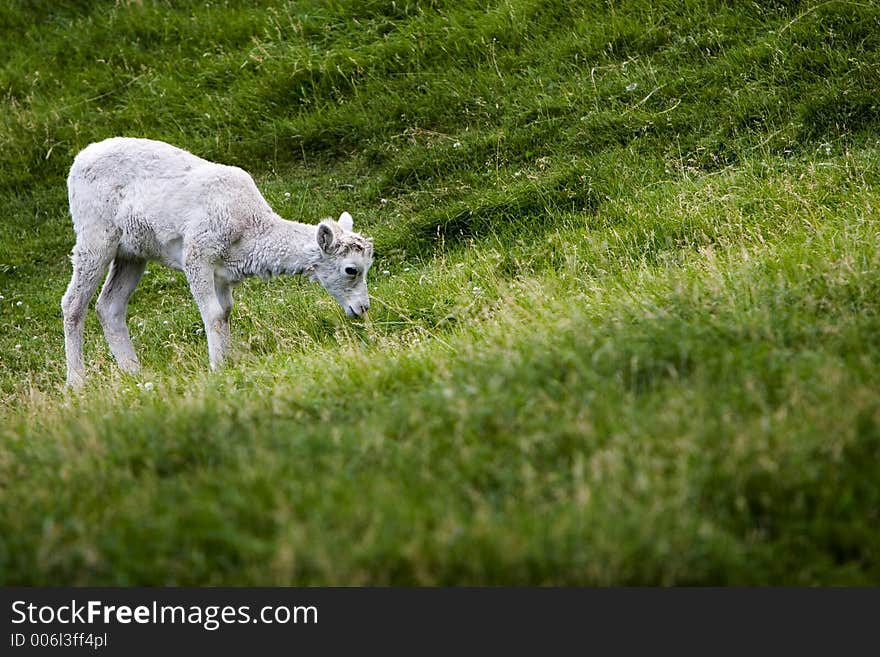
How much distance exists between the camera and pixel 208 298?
9398 millimetres

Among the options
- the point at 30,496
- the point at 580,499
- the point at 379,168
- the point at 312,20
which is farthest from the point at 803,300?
the point at 312,20

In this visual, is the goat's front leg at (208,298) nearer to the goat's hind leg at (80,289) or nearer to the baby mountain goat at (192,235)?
the baby mountain goat at (192,235)

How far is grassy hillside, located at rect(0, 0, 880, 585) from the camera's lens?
4.35 m

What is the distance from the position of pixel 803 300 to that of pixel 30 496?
473 centimetres

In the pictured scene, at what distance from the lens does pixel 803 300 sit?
6.27 m

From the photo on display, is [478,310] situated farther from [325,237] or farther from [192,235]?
[192,235]

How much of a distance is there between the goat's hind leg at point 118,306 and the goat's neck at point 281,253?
1.56m

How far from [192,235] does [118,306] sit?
4.83 ft

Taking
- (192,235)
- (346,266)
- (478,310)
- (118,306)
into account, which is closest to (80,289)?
(118,306)

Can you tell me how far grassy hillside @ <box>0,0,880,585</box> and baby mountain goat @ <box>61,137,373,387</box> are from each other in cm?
44

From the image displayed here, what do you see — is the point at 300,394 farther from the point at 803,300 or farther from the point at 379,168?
the point at 379,168

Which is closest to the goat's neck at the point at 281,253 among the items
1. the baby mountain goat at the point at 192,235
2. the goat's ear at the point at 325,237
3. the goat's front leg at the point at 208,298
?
the baby mountain goat at the point at 192,235

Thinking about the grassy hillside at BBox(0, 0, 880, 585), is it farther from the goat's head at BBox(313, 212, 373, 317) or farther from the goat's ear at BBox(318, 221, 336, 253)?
the goat's ear at BBox(318, 221, 336, 253)

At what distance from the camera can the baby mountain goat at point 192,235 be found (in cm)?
938
